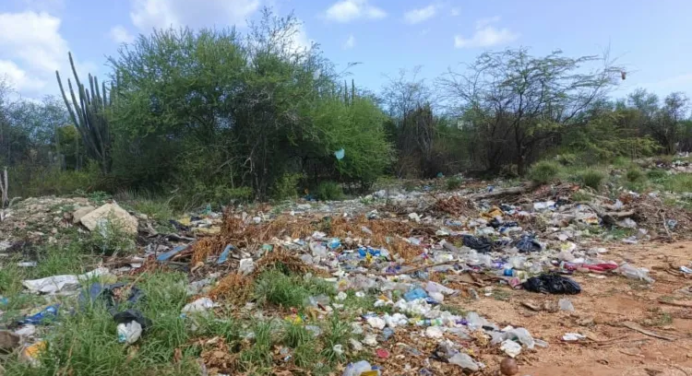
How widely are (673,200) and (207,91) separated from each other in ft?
→ 29.5

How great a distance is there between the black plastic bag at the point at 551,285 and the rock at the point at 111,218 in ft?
14.6

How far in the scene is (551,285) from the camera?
3752 millimetres

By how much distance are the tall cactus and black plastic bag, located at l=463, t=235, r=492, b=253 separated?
10575 mm

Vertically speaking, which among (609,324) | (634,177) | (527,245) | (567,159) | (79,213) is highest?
(567,159)

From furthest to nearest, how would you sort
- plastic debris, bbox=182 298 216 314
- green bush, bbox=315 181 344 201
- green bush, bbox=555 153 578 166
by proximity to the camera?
green bush, bbox=555 153 578 166 < green bush, bbox=315 181 344 201 < plastic debris, bbox=182 298 216 314

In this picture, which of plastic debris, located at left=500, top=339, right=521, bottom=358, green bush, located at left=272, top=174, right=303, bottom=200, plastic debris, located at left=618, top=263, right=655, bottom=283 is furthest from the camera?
green bush, located at left=272, top=174, right=303, bottom=200

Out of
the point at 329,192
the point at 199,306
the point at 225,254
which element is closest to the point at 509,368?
the point at 199,306

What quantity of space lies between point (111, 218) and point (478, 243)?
4.41m

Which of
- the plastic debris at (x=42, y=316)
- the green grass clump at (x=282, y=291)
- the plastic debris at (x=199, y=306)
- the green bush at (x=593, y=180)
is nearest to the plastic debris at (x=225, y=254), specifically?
the green grass clump at (x=282, y=291)

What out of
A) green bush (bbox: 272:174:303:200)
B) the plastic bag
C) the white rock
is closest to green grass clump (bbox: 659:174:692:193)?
the plastic bag

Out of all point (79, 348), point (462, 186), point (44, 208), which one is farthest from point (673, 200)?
point (44, 208)

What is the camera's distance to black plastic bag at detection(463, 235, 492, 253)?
17.1ft

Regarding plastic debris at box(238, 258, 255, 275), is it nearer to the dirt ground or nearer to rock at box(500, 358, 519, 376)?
the dirt ground

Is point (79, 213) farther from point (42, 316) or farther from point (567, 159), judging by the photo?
point (567, 159)
